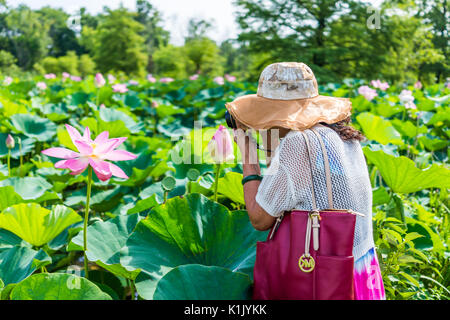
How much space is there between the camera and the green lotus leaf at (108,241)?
114 cm

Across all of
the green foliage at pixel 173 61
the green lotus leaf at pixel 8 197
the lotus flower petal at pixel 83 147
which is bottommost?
the green lotus leaf at pixel 8 197

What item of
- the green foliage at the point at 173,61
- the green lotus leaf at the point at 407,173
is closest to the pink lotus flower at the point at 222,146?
the green lotus leaf at the point at 407,173

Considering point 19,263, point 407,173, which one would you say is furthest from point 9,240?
point 407,173

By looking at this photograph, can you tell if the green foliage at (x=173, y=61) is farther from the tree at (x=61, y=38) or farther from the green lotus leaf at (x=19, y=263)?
the tree at (x=61, y=38)

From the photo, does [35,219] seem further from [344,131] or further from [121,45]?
[121,45]

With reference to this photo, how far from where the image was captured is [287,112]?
0.95m

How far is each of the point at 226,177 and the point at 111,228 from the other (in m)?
0.40

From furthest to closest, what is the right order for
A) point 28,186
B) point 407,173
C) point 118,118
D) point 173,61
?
point 173,61 < point 118,118 < point 28,186 < point 407,173

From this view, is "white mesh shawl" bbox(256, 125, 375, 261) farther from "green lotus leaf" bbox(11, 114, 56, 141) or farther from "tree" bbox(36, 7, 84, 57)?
"tree" bbox(36, 7, 84, 57)

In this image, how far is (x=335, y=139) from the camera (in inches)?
37.0

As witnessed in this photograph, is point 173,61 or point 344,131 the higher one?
point 173,61

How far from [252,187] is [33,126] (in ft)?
7.76

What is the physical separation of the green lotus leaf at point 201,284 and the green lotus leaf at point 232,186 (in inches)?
17.6

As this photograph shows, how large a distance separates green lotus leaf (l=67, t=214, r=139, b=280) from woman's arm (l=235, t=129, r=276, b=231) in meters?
0.36
